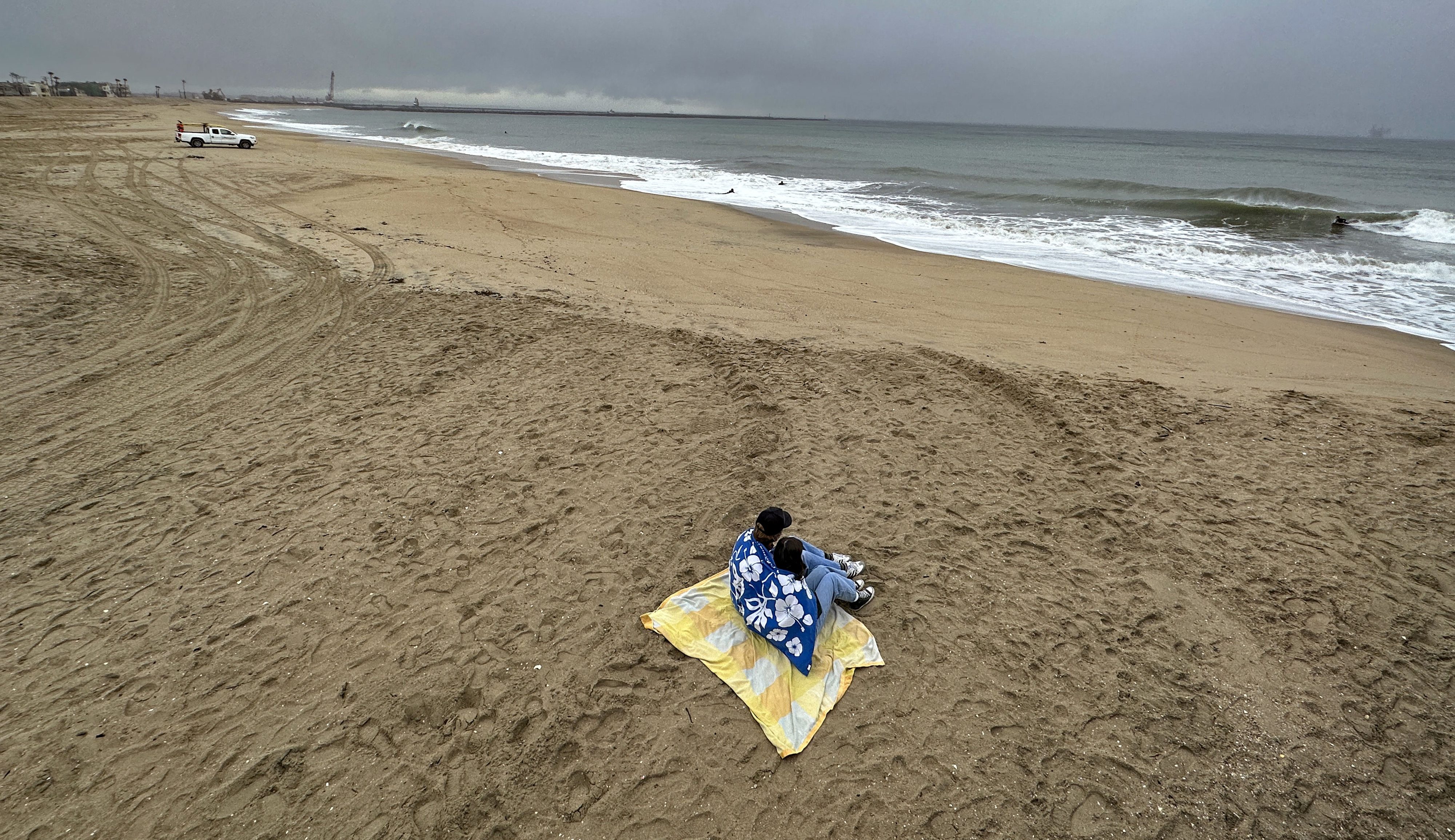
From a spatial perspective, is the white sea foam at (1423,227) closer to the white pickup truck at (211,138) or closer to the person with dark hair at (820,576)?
the person with dark hair at (820,576)

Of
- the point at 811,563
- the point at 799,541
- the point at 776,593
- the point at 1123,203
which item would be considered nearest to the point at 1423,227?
the point at 1123,203

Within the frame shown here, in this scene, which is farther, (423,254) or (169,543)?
(423,254)

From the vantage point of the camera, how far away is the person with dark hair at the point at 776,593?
3.62 m

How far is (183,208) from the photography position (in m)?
13.0

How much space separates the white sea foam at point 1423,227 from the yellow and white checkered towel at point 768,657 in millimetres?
26714

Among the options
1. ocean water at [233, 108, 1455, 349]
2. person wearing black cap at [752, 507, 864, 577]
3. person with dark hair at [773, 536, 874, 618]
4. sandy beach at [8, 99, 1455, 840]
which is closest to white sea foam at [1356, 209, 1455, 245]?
ocean water at [233, 108, 1455, 349]

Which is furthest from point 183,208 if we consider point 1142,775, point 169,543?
point 1142,775

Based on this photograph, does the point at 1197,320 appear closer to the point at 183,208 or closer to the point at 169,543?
the point at 169,543

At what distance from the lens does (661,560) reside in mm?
4516

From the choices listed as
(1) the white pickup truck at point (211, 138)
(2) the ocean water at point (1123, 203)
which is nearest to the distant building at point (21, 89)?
(2) the ocean water at point (1123, 203)

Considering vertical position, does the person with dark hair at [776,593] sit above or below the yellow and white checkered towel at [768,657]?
above

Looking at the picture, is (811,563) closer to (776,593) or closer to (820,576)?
(820,576)

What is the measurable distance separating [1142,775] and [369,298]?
9660mm

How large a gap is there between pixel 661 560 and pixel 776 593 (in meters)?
1.17
